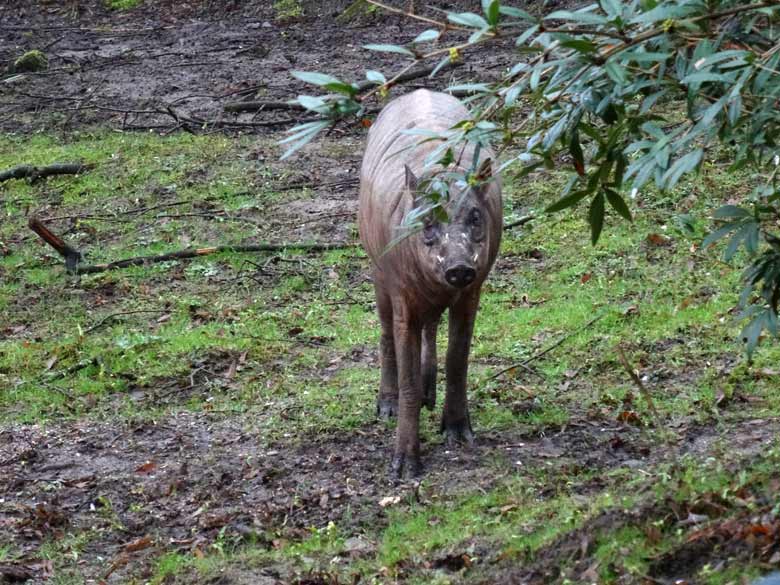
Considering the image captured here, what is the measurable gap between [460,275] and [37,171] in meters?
8.76

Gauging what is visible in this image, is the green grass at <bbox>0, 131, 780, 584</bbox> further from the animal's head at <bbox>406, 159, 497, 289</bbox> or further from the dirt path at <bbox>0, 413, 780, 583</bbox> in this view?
the animal's head at <bbox>406, 159, 497, 289</bbox>

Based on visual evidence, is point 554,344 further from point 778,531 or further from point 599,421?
point 778,531

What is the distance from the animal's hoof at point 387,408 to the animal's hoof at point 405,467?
0.93 metres

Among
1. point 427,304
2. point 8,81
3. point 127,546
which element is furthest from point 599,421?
point 8,81

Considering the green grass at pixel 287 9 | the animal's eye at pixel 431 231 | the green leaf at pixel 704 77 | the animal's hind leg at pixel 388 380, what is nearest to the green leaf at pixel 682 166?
the green leaf at pixel 704 77

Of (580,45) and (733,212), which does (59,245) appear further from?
(580,45)

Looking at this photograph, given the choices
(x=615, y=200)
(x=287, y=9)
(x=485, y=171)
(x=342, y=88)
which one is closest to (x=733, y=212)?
(x=615, y=200)

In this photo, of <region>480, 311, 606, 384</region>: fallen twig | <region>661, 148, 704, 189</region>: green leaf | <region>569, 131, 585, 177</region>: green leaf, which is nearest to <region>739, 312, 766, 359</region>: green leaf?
<region>569, 131, 585, 177</region>: green leaf

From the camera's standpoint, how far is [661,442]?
6.88 meters

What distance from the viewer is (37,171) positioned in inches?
547

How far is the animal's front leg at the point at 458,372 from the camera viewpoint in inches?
278

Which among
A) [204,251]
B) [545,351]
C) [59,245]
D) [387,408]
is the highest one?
[387,408]

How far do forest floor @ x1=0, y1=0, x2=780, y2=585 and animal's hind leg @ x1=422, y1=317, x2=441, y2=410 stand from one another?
146mm

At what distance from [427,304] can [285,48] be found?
10792 millimetres
